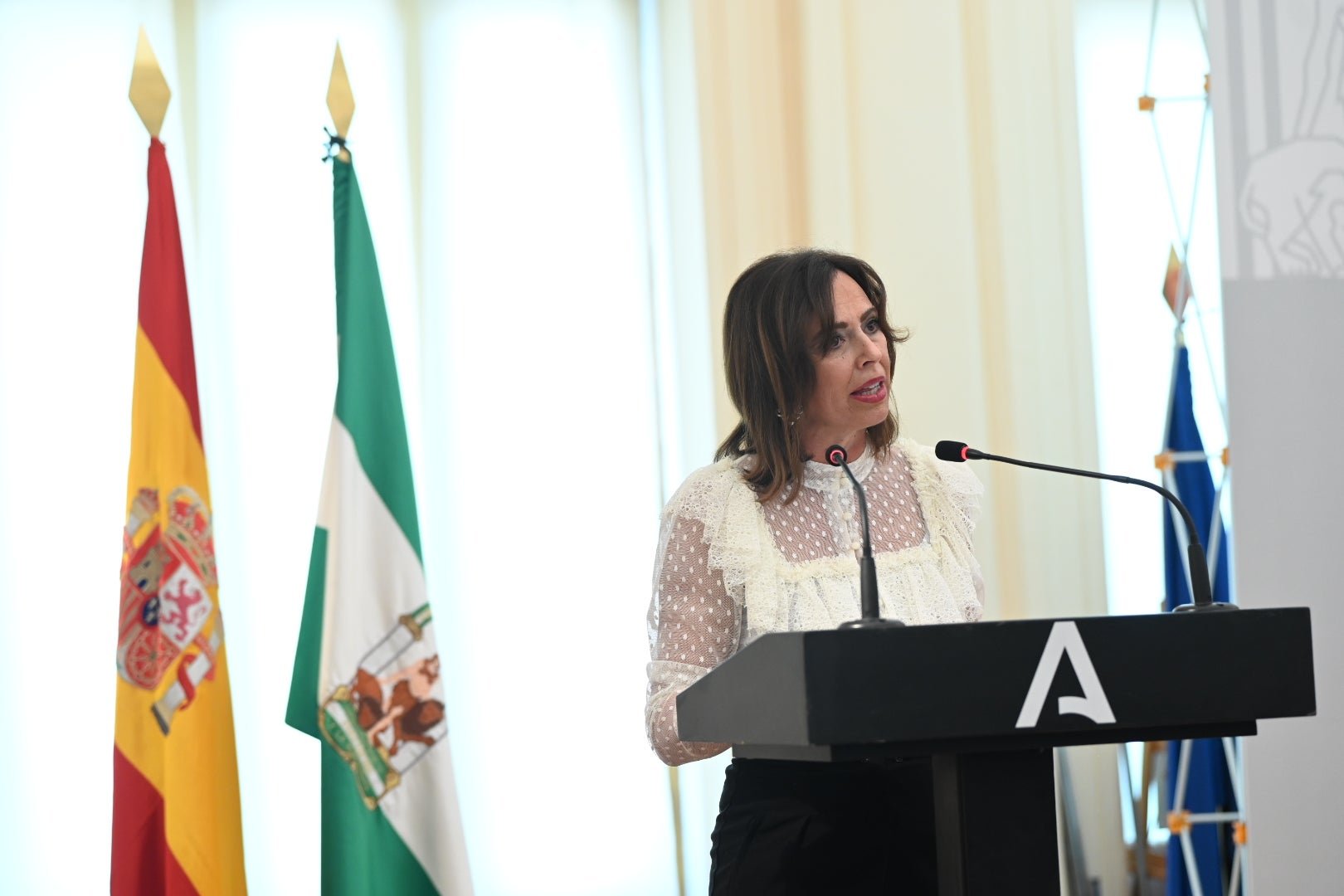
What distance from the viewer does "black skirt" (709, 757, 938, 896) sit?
178 cm

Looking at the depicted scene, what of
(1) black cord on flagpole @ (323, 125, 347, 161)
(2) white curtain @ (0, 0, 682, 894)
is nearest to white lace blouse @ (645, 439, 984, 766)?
(1) black cord on flagpole @ (323, 125, 347, 161)

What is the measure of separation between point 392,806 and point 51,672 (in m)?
0.99

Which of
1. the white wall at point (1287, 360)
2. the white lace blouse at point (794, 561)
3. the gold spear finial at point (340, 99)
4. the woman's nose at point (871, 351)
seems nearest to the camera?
the white lace blouse at point (794, 561)

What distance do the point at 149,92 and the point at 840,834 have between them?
2.14 metres

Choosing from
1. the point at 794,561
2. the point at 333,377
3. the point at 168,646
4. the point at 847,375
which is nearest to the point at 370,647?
the point at 168,646

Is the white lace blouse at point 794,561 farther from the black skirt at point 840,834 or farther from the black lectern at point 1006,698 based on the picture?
the black lectern at point 1006,698

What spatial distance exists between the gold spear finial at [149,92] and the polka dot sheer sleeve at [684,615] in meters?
1.58

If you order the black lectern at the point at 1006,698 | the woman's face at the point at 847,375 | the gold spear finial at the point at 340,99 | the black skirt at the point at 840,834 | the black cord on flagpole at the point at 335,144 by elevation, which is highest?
the gold spear finial at the point at 340,99

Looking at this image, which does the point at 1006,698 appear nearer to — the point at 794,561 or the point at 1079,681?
the point at 1079,681

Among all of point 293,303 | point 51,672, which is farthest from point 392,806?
point 293,303

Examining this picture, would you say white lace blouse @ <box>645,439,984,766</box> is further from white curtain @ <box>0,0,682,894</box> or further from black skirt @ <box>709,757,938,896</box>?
white curtain @ <box>0,0,682,894</box>

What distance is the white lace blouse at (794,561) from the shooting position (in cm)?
189

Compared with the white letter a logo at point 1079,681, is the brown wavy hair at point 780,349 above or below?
above

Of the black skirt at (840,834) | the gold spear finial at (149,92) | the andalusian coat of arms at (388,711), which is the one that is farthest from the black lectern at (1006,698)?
the gold spear finial at (149,92)
